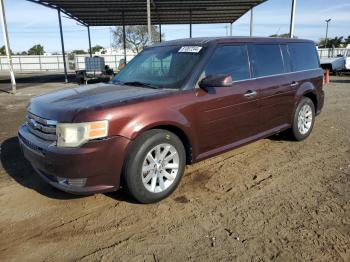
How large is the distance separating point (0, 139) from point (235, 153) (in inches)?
182

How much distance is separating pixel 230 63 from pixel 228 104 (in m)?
0.61

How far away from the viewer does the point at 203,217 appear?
3498 mm

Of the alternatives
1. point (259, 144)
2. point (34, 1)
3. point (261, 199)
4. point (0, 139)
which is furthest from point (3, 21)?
point (261, 199)

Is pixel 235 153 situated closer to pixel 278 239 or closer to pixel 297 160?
pixel 297 160

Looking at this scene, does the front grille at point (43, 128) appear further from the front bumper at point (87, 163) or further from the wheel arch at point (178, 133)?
the wheel arch at point (178, 133)

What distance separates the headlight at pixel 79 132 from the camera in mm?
3244

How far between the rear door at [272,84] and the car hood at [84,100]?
5.57ft

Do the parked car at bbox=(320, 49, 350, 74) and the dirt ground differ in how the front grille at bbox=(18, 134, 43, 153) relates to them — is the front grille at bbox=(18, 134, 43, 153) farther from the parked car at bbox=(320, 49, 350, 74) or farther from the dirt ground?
the parked car at bbox=(320, 49, 350, 74)

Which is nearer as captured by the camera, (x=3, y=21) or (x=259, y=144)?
(x=259, y=144)

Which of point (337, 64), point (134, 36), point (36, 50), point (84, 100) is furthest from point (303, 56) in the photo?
point (36, 50)

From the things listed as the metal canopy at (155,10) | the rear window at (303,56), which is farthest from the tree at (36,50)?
the rear window at (303,56)

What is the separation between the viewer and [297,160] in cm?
517

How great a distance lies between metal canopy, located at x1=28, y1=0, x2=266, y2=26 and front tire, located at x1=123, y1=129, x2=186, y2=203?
1614 cm

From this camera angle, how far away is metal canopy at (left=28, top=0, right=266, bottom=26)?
1880 cm
